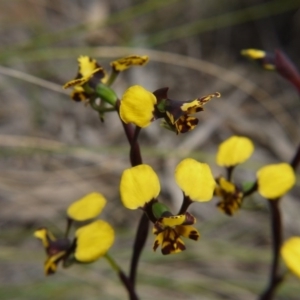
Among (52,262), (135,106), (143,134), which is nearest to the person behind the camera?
(135,106)

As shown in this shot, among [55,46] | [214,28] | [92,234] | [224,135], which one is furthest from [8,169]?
[92,234]

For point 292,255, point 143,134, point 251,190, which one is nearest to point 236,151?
point 251,190

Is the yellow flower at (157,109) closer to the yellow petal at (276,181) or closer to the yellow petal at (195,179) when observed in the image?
the yellow petal at (195,179)

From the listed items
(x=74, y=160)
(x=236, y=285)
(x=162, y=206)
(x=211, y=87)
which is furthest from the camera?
(x=211, y=87)

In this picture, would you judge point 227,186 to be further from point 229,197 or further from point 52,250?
point 52,250

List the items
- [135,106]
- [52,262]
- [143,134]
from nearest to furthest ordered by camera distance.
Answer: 1. [135,106]
2. [52,262]
3. [143,134]

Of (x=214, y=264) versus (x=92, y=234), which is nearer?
(x=92, y=234)

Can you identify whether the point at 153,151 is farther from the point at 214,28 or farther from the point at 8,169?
the point at 214,28

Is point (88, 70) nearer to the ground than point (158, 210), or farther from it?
farther from it
